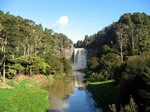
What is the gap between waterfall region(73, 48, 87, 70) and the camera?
5185 inches

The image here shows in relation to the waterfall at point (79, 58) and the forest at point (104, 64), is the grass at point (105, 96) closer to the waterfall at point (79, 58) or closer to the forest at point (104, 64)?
the forest at point (104, 64)

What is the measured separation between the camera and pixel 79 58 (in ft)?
442

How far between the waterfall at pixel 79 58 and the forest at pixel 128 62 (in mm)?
3273

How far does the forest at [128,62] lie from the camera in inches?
1043

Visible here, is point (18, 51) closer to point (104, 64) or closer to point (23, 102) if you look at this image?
point (104, 64)

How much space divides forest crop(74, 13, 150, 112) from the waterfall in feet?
10.7

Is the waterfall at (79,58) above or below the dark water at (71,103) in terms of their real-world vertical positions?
above

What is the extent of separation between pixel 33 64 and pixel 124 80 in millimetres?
38401

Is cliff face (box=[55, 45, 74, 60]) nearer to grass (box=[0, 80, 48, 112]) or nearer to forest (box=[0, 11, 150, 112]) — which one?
forest (box=[0, 11, 150, 112])

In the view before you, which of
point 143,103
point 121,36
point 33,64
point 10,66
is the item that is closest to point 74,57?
point 121,36

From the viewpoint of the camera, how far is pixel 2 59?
53.1 meters

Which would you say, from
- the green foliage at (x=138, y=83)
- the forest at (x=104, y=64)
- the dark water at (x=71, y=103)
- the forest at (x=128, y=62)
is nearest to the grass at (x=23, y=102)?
the forest at (x=104, y=64)

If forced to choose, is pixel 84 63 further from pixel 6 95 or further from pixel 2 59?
pixel 6 95

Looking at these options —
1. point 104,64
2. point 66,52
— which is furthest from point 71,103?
point 66,52
